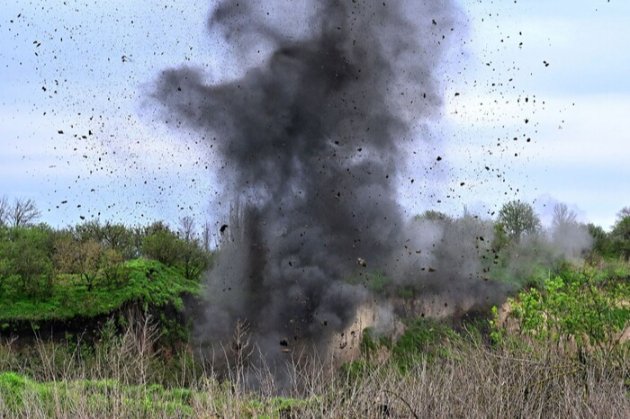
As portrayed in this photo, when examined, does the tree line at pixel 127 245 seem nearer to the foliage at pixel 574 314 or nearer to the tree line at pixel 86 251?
the tree line at pixel 86 251

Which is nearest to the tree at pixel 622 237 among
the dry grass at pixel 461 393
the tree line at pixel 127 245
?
the tree line at pixel 127 245

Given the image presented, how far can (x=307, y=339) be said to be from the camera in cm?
3753

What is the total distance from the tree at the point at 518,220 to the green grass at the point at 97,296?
20.1 metres

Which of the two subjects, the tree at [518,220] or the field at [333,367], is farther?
the tree at [518,220]

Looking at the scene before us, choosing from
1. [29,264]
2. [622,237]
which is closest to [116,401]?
[29,264]

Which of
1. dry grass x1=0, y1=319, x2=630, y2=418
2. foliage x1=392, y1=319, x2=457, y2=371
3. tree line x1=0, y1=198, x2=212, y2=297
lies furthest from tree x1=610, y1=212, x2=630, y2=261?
dry grass x1=0, y1=319, x2=630, y2=418

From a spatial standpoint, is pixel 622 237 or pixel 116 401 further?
pixel 622 237

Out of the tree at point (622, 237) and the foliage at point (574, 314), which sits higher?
the tree at point (622, 237)

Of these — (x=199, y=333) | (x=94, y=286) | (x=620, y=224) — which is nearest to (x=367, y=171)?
(x=199, y=333)

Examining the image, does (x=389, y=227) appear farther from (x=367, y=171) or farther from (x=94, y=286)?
(x=94, y=286)

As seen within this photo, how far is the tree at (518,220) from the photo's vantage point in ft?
160

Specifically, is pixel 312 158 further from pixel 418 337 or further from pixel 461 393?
pixel 461 393

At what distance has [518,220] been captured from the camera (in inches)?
1981

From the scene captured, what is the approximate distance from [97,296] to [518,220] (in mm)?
26148
